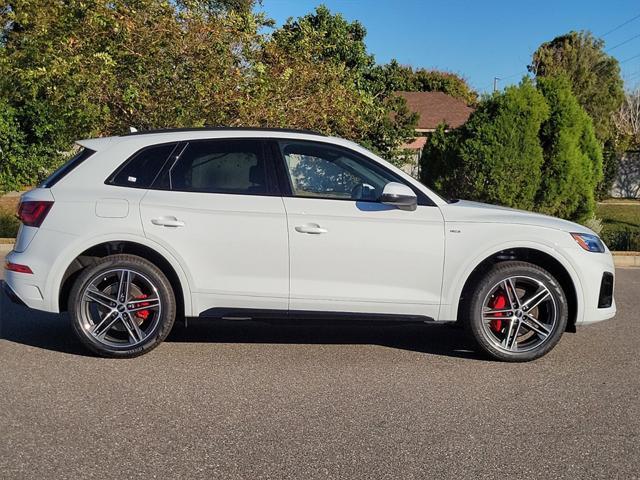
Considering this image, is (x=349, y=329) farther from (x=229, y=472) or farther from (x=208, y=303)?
(x=229, y=472)

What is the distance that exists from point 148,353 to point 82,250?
103 centimetres

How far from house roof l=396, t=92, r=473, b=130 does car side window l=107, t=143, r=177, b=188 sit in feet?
97.3

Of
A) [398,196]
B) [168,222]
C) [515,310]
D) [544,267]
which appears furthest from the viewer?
[544,267]

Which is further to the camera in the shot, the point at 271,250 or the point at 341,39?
the point at 341,39

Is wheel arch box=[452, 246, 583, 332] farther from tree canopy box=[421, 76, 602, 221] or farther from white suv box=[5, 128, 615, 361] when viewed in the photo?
tree canopy box=[421, 76, 602, 221]

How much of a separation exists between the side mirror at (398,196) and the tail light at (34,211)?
2.64 m

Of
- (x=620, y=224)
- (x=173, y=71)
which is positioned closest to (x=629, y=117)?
(x=620, y=224)

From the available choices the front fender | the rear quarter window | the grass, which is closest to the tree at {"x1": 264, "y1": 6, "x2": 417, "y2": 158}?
the grass

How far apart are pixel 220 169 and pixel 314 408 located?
2.18m

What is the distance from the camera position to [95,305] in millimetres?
5867

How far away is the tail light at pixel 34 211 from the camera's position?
5.80m

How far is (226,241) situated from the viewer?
5.73m

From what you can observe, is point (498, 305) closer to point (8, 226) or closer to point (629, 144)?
point (8, 226)

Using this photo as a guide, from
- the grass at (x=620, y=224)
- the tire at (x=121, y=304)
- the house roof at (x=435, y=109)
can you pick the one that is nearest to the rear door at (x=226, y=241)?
the tire at (x=121, y=304)
